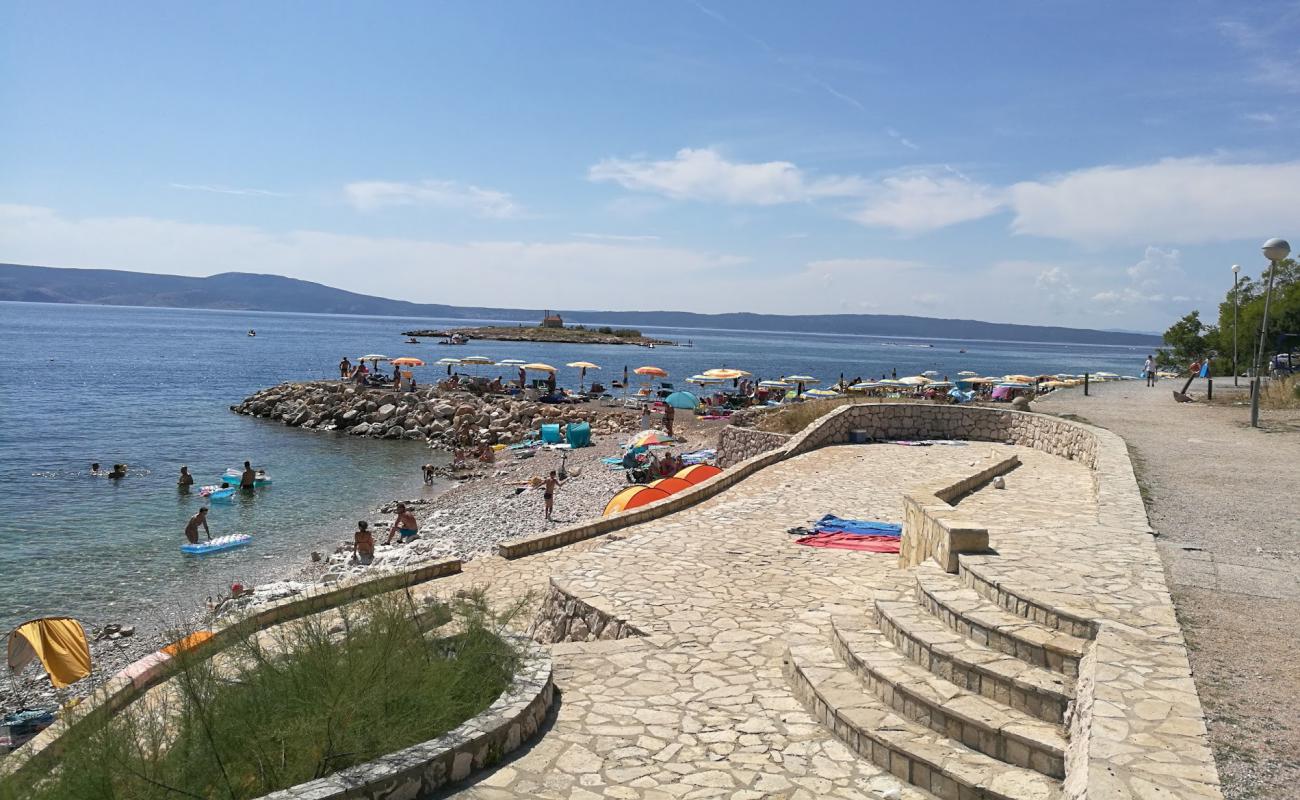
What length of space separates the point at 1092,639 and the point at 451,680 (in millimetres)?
3555

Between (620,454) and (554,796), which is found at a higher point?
(554,796)

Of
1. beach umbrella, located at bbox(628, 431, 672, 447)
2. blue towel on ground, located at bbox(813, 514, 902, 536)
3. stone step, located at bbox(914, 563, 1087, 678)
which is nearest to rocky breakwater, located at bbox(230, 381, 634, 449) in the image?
beach umbrella, located at bbox(628, 431, 672, 447)

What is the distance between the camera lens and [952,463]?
14281 mm

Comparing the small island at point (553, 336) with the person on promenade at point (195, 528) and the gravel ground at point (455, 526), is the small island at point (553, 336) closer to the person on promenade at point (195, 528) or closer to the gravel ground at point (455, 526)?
the gravel ground at point (455, 526)

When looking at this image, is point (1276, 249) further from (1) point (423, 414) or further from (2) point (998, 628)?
(1) point (423, 414)

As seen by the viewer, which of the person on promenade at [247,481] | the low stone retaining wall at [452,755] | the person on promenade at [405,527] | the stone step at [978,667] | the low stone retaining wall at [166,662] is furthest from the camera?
the person on promenade at [247,481]

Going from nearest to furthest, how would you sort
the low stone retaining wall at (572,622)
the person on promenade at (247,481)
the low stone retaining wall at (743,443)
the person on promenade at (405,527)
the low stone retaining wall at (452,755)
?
Result: the low stone retaining wall at (452,755), the low stone retaining wall at (572,622), the person on promenade at (405,527), the low stone retaining wall at (743,443), the person on promenade at (247,481)

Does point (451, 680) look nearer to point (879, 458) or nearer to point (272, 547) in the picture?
point (879, 458)

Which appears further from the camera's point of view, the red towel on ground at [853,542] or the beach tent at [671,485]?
the beach tent at [671,485]

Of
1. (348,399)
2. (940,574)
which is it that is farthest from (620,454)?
(940,574)

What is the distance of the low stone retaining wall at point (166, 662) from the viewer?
3.95 m

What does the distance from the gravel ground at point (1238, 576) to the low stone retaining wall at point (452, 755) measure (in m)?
3.27

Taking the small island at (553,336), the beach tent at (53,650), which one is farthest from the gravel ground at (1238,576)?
the small island at (553,336)

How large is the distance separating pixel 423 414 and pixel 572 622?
99.5 ft
